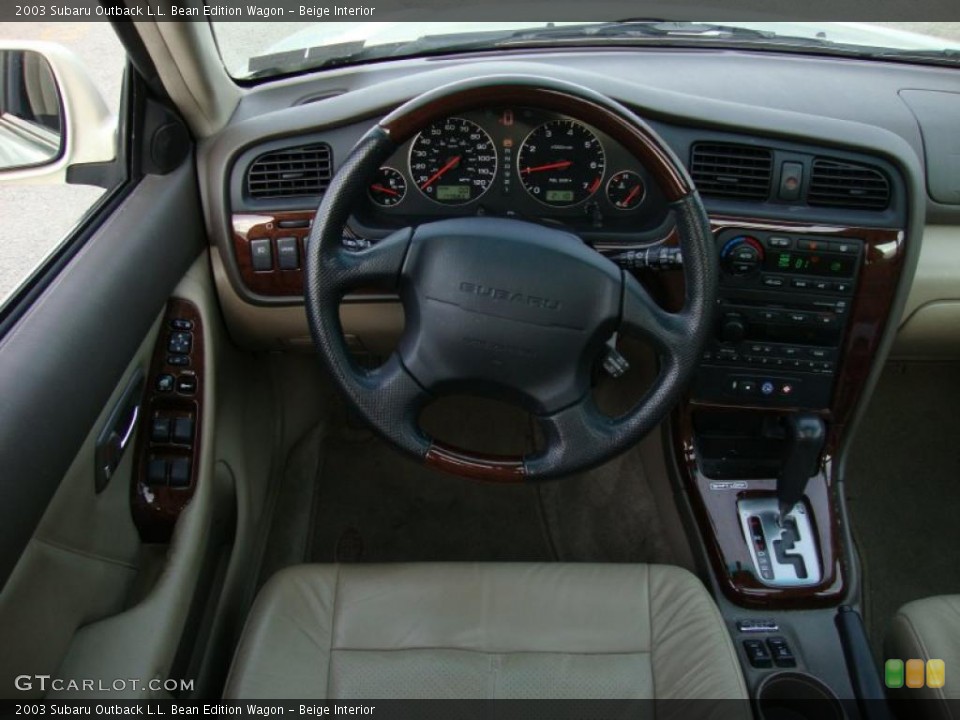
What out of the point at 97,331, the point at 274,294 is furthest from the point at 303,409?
the point at 97,331

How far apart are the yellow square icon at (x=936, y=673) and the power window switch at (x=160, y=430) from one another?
1526 millimetres

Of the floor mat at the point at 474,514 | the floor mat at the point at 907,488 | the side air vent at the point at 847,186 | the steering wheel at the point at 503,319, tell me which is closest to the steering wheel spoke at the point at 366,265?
the steering wheel at the point at 503,319

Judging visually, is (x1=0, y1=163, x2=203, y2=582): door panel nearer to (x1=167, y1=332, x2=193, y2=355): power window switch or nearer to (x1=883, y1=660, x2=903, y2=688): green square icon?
(x1=167, y1=332, x2=193, y2=355): power window switch

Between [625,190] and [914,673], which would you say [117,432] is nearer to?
[625,190]

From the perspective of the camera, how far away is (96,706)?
1331 mm

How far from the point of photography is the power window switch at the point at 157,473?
1.66 m

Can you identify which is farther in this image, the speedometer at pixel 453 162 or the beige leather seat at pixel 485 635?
the speedometer at pixel 453 162

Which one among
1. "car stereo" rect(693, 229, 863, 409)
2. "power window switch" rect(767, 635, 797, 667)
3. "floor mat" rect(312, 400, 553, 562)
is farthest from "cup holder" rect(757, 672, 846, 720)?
"floor mat" rect(312, 400, 553, 562)

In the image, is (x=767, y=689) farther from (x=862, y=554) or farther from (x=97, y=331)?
(x=97, y=331)

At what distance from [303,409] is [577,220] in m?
1.16

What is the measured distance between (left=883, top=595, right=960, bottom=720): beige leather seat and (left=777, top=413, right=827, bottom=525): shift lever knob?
38cm

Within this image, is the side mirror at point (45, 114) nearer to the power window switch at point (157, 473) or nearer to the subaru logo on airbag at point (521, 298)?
the power window switch at point (157, 473)

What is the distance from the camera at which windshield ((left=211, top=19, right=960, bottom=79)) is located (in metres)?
1.98

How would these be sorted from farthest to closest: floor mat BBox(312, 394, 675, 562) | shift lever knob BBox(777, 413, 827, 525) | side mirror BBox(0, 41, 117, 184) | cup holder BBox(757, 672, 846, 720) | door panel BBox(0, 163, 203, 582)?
1. floor mat BBox(312, 394, 675, 562)
2. shift lever knob BBox(777, 413, 827, 525)
3. cup holder BBox(757, 672, 846, 720)
4. side mirror BBox(0, 41, 117, 184)
5. door panel BBox(0, 163, 203, 582)
